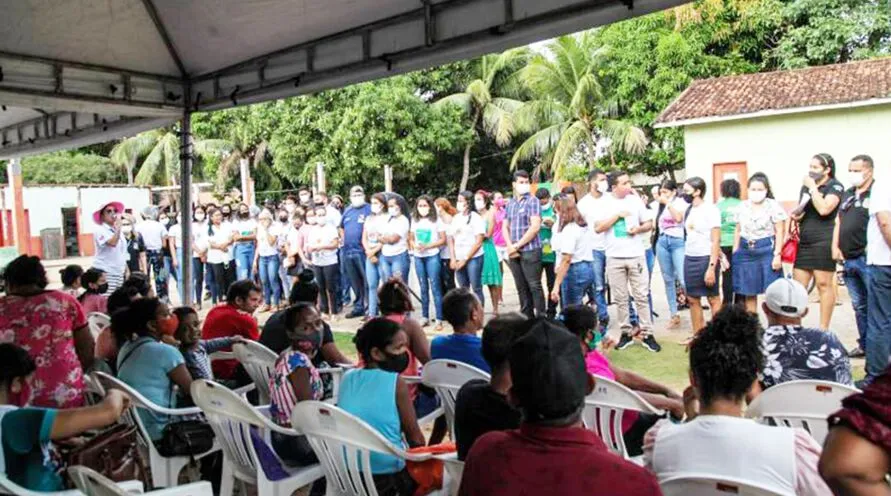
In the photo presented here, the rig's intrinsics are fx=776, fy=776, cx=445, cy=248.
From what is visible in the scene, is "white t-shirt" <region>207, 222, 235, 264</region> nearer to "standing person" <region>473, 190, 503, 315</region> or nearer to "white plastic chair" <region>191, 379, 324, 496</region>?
"standing person" <region>473, 190, 503, 315</region>

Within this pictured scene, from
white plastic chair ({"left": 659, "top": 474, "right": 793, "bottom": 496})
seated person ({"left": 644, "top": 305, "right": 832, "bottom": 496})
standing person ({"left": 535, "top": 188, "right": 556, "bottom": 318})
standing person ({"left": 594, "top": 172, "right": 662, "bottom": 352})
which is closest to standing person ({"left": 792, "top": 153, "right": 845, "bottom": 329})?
standing person ({"left": 594, "top": 172, "right": 662, "bottom": 352})

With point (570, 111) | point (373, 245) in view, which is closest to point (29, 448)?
point (373, 245)

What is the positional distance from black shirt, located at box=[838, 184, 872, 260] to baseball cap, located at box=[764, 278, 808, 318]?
113 inches

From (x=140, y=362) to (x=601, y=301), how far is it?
17.2 feet

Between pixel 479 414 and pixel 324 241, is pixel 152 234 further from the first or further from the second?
pixel 479 414

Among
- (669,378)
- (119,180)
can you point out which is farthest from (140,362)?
(119,180)

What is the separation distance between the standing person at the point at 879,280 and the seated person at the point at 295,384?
3943 mm

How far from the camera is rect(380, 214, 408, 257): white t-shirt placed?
9719 millimetres

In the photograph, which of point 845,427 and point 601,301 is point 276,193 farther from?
point 845,427

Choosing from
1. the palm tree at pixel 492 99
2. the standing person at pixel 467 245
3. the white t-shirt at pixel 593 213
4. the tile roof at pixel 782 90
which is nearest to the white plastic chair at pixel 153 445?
the white t-shirt at pixel 593 213

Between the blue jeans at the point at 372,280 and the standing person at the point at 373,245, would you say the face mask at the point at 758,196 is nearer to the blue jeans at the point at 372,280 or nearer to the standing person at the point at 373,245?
the standing person at the point at 373,245

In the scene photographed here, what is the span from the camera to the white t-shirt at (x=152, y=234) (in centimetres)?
1268

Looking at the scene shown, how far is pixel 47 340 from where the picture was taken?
3.63 meters

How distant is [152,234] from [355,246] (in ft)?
14.2
